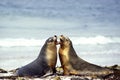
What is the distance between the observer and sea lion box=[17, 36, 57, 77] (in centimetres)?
1803

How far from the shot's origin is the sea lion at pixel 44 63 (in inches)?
710

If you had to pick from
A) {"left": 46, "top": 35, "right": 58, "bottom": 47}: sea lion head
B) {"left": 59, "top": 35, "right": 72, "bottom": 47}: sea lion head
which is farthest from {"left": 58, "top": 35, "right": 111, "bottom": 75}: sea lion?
{"left": 46, "top": 35, "right": 58, "bottom": 47}: sea lion head

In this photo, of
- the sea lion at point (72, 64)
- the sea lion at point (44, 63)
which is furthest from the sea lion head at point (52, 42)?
the sea lion at point (72, 64)

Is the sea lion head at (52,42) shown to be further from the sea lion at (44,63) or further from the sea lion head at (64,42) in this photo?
the sea lion head at (64,42)

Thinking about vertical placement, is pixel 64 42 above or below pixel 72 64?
above

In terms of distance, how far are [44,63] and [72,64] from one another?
4.44 ft

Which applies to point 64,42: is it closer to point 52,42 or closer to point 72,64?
point 52,42

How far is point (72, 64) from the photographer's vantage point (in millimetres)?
18422

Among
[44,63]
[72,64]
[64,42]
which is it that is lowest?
[72,64]

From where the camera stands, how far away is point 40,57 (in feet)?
61.5

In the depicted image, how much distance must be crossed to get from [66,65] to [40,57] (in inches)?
54.4

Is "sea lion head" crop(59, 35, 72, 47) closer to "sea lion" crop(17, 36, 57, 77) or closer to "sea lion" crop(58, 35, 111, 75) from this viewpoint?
"sea lion" crop(58, 35, 111, 75)

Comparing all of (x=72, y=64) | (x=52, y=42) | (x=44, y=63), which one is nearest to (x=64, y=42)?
(x=52, y=42)

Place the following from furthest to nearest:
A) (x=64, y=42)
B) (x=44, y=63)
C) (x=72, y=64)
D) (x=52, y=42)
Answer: (x=64, y=42), (x=52, y=42), (x=72, y=64), (x=44, y=63)
